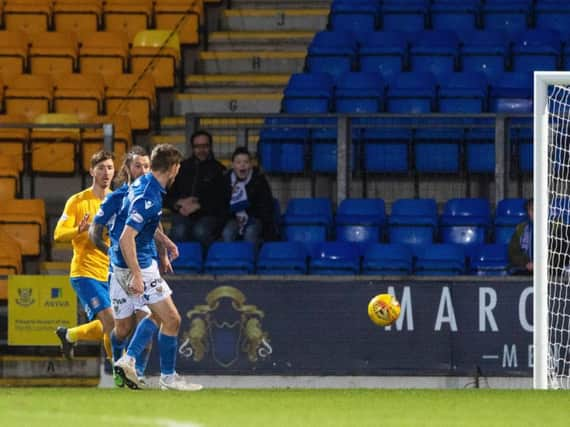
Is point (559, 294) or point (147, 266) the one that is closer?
point (147, 266)

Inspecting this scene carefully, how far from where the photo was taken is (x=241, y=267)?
14.0 m

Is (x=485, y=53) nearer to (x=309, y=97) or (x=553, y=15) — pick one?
(x=553, y=15)

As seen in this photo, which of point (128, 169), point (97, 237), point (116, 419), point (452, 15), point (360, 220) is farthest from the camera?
point (452, 15)

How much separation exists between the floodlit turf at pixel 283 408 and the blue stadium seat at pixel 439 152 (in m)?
5.16

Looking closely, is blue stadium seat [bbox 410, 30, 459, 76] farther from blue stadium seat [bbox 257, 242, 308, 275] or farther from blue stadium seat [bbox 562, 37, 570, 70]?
blue stadium seat [bbox 257, 242, 308, 275]

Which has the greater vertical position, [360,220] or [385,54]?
[385,54]

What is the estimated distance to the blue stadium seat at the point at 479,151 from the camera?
50.6 ft

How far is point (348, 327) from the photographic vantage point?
1326cm

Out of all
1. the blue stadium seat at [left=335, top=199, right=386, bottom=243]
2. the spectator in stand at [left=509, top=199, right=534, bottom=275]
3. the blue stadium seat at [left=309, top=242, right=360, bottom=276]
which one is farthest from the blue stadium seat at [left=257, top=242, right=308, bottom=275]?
the spectator in stand at [left=509, top=199, right=534, bottom=275]

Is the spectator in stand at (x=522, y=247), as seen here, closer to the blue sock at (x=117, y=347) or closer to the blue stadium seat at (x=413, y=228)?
the blue stadium seat at (x=413, y=228)

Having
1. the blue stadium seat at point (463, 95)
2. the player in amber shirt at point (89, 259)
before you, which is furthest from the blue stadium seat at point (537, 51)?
the player in amber shirt at point (89, 259)

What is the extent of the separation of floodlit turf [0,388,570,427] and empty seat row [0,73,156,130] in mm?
6403

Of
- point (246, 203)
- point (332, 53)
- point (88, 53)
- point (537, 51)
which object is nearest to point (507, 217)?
point (246, 203)

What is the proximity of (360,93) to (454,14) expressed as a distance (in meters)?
2.06
